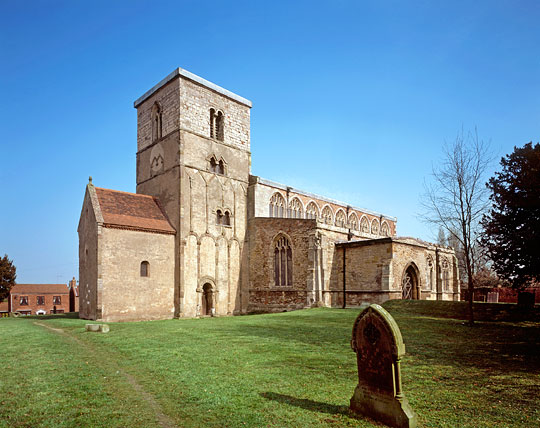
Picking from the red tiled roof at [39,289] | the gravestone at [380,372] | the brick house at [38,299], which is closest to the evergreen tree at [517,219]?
the gravestone at [380,372]

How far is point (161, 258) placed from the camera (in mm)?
24781

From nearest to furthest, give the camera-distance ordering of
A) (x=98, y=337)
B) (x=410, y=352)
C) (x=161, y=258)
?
(x=410, y=352) → (x=98, y=337) → (x=161, y=258)

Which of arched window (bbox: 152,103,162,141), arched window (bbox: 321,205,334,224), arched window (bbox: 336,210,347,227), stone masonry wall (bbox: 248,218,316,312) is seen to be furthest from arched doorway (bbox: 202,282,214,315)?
arched window (bbox: 336,210,347,227)

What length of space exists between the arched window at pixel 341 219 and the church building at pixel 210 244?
9995 mm

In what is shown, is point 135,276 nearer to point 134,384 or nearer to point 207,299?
point 207,299

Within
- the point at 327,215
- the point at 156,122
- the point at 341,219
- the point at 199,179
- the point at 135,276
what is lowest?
the point at 135,276

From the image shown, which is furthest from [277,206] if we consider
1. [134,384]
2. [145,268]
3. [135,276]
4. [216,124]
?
[134,384]

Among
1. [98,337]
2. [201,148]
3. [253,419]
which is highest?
[201,148]

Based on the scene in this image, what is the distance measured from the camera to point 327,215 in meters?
40.2

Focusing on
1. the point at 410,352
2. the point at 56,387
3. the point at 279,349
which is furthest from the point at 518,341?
the point at 56,387

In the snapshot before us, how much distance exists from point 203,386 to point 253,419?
2066 mm

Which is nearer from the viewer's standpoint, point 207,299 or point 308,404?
point 308,404

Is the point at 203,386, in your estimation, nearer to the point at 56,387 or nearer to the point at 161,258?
the point at 56,387

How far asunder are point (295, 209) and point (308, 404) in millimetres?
29536
